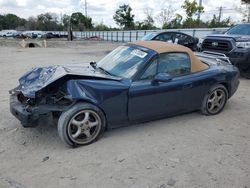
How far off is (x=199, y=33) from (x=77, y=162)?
21.4 m

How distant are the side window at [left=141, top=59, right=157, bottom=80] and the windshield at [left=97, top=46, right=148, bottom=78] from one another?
139mm

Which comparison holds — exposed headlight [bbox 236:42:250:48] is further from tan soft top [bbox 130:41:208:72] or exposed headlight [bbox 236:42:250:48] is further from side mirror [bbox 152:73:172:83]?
side mirror [bbox 152:73:172:83]

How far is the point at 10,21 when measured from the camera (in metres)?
106

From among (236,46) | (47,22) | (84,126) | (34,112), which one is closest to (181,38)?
(236,46)

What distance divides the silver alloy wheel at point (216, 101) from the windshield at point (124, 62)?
1642 millimetres

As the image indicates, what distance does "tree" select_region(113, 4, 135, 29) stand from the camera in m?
63.8

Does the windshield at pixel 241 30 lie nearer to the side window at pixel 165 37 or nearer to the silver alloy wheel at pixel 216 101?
the side window at pixel 165 37

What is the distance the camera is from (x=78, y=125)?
154 inches

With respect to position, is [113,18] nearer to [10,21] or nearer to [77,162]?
[10,21]

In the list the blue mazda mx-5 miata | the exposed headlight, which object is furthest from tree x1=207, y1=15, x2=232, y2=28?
the blue mazda mx-5 miata

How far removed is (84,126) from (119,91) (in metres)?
0.73

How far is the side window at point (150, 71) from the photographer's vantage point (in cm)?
433

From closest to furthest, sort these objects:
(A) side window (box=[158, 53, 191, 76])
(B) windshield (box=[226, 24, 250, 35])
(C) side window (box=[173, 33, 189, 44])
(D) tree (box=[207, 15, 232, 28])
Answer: (A) side window (box=[158, 53, 191, 76]), (B) windshield (box=[226, 24, 250, 35]), (C) side window (box=[173, 33, 189, 44]), (D) tree (box=[207, 15, 232, 28])

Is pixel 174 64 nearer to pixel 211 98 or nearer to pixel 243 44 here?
pixel 211 98
